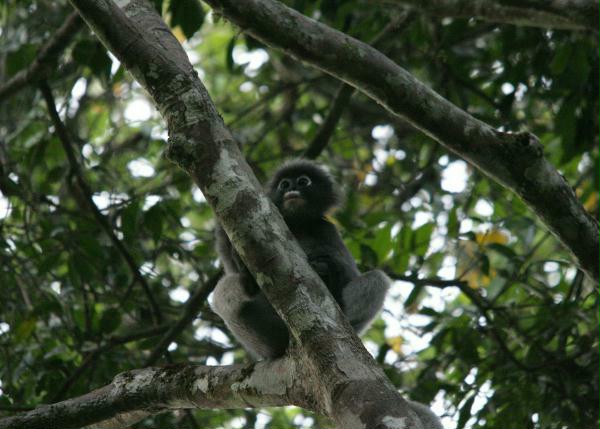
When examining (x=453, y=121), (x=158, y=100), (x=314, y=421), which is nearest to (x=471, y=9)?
(x=453, y=121)

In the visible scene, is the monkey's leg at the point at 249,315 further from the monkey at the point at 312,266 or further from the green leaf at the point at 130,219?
the green leaf at the point at 130,219

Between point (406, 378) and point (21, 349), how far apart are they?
122 inches

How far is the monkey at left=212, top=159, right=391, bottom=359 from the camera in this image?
15.6 feet

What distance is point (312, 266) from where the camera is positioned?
434cm

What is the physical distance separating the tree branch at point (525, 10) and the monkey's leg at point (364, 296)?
1719mm

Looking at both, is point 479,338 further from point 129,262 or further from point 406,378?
point 129,262

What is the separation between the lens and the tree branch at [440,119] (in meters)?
3.31

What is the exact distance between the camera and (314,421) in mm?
6090

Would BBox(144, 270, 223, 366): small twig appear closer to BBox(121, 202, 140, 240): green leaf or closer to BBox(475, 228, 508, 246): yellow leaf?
BBox(121, 202, 140, 240): green leaf

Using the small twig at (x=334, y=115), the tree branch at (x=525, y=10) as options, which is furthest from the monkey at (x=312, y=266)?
the tree branch at (x=525, y=10)

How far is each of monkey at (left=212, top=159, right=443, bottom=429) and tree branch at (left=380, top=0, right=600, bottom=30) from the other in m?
1.54

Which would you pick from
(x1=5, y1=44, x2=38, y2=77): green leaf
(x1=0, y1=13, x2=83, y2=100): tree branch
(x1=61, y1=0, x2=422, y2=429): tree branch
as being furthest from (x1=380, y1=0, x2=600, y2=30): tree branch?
(x1=5, y1=44, x2=38, y2=77): green leaf

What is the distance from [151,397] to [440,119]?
1.89m

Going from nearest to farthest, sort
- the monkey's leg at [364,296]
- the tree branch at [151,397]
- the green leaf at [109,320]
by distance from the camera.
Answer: the tree branch at [151,397], the monkey's leg at [364,296], the green leaf at [109,320]
